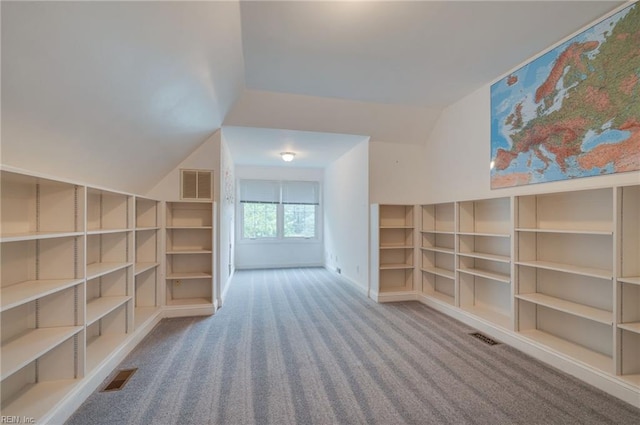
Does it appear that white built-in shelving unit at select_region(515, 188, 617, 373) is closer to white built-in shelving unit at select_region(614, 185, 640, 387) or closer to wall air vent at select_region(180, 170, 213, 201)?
white built-in shelving unit at select_region(614, 185, 640, 387)

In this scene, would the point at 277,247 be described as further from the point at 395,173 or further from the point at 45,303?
the point at 45,303

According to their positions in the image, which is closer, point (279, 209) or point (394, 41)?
point (394, 41)

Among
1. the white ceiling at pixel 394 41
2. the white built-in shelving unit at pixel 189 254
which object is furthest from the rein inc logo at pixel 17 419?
the white ceiling at pixel 394 41

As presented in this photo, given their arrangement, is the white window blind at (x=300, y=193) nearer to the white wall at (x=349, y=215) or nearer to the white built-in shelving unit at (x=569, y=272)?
the white wall at (x=349, y=215)

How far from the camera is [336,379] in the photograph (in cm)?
231

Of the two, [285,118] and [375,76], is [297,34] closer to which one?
[375,76]

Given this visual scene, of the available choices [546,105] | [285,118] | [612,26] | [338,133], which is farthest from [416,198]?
[612,26]

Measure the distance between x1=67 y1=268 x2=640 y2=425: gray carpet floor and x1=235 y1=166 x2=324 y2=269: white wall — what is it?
361cm

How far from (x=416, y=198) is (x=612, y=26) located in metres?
2.95

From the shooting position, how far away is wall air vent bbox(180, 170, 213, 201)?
4.05 meters

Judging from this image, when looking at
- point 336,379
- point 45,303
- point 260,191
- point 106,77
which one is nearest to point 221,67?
point 106,77

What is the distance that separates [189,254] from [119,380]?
203 cm

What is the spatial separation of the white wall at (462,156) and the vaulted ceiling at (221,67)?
0.26 meters

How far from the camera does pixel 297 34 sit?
8.68 feet
